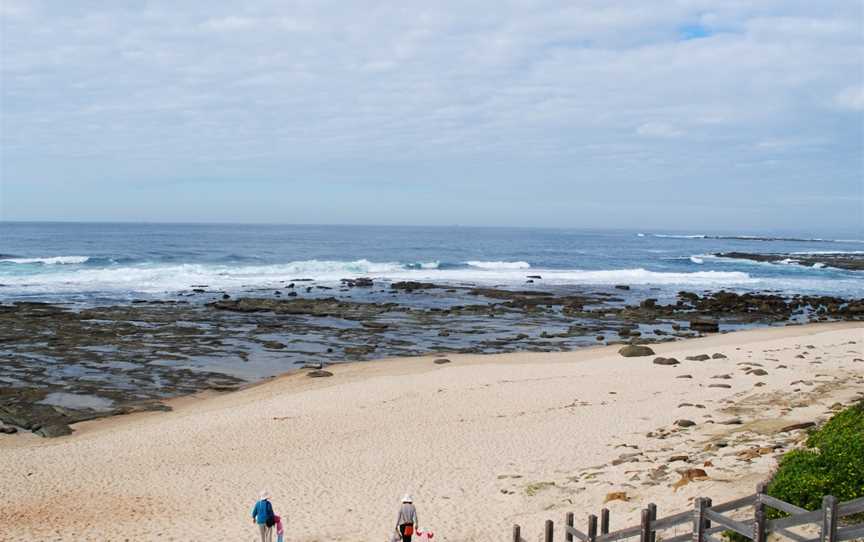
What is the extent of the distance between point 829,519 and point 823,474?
2483 millimetres

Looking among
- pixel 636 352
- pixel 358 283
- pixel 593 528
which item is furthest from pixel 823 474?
pixel 358 283

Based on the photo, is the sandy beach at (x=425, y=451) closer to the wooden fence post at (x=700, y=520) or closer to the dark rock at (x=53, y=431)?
the dark rock at (x=53, y=431)

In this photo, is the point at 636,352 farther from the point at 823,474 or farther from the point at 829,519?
the point at 829,519

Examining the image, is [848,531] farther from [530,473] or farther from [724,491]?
[530,473]

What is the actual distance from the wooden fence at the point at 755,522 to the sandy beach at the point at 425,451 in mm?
2214

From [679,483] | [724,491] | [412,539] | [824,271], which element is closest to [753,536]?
[724,491]

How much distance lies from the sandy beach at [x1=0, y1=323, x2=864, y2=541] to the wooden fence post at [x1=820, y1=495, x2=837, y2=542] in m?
4.39

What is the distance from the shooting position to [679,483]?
Result: 37.2ft

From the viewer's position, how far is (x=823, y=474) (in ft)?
27.0

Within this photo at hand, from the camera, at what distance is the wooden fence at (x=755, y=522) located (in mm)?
6051

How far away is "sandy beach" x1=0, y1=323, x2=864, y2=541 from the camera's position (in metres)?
11.6

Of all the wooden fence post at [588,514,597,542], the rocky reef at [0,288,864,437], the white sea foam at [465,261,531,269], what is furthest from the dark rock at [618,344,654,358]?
the white sea foam at [465,261,531,269]

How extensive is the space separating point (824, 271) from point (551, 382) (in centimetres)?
6012

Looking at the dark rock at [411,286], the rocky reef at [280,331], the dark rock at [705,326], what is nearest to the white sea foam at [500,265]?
the dark rock at [411,286]
